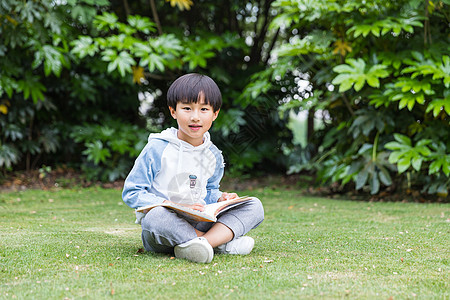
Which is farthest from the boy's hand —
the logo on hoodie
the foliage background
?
the foliage background

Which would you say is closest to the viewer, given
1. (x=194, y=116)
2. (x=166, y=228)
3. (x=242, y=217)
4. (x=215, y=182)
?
(x=166, y=228)

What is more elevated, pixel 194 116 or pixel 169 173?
pixel 194 116

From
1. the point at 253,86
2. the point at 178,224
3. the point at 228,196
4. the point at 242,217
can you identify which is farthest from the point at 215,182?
the point at 253,86

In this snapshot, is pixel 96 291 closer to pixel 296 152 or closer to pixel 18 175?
pixel 18 175

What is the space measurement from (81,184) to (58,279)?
4172mm

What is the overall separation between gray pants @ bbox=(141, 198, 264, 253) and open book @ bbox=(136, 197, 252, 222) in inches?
1.5

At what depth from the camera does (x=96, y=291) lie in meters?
1.65

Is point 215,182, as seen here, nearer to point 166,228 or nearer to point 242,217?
point 242,217

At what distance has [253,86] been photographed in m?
5.39

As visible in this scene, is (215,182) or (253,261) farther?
(215,182)

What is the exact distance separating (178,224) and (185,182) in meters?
0.22

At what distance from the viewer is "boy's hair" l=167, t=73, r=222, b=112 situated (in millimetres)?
2227

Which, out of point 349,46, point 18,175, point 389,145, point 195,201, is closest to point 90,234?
point 195,201

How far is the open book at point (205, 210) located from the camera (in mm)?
2105
